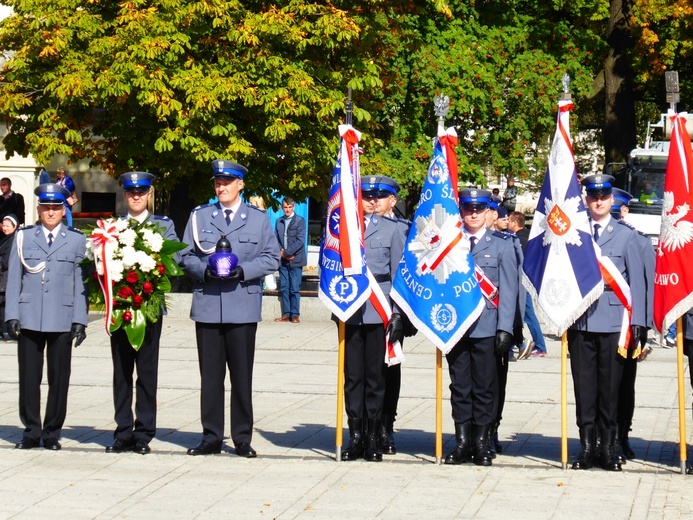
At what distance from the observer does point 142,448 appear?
9.98 m

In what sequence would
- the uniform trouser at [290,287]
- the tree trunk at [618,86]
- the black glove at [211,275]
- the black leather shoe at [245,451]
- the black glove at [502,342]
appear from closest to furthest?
the black glove at [502,342], the black glove at [211,275], the black leather shoe at [245,451], the uniform trouser at [290,287], the tree trunk at [618,86]

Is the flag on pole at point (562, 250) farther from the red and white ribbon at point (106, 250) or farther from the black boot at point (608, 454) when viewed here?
the red and white ribbon at point (106, 250)

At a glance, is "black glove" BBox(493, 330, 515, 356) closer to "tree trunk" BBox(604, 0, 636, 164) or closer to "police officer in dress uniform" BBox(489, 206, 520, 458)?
"police officer in dress uniform" BBox(489, 206, 520, 458)

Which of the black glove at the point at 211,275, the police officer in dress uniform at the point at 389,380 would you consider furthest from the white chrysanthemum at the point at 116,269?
the police officer in dress uniform at the point at 389,380

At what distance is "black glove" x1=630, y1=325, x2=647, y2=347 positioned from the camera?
9.48 metres

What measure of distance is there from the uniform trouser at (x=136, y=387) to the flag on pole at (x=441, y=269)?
1879mm

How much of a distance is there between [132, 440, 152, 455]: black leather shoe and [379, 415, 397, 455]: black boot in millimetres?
1708

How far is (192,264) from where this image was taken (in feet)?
32.7

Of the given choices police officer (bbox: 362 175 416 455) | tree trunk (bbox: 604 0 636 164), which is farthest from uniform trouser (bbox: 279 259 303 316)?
tree trunk (bbox: 604 0 636 164)

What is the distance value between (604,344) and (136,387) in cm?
341

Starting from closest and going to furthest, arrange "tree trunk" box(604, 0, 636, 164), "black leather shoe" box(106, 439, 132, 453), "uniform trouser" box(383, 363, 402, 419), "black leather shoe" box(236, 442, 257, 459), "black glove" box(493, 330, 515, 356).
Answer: "black glove" box(493, 330, 515, 356) < "black leather shoe" box(236, 442, 257, 459) < "black leather shoe" box(106, 439, 132, 453) < "uniform trouser" box(383, 363, 402, 419) < "tree trunk" box(604, 0, 636, 164)

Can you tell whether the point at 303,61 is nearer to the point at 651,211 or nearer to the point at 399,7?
the point at 399,7

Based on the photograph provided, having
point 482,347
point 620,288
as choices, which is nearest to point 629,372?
point 620,288

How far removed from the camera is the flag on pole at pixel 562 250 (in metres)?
9.57
